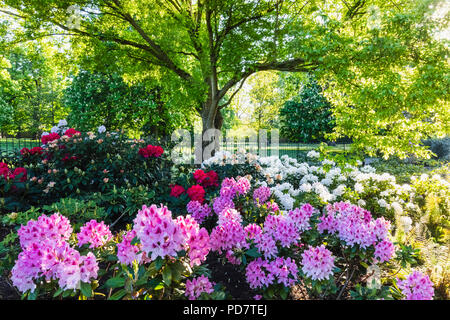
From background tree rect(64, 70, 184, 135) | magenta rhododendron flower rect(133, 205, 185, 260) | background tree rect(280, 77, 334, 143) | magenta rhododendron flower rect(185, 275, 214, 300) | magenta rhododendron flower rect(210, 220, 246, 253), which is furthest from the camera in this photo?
background tree rect(280, 77, 334, 143)

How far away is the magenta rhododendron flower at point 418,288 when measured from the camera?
1.66m

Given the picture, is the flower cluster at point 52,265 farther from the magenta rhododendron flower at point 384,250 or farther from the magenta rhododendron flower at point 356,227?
the magenta rhododendron flower at point 384,250

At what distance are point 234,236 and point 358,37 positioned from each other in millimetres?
3901

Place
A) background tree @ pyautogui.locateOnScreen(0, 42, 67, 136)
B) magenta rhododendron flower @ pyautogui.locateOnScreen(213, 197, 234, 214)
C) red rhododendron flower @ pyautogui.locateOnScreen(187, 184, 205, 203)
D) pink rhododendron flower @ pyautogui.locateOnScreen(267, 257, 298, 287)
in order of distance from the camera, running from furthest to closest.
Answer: background tree @ pyautogui.locateOnScreen(0, 42, 67, 136) → red rhododendron flower @ pyautogui.locateOnScreen(187, 184, 205, 203) → magenta rhododendron flower @ pyautogui.locateOnScreen(213, 197, 234, 214) → pink rhododendron flower @ pyautogui.locateOnScreen(267, 257, 298, 287)

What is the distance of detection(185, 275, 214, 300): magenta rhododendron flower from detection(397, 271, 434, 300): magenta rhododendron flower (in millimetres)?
1214

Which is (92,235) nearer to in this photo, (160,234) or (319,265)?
(160,234)

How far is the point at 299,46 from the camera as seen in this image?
4.54 metres

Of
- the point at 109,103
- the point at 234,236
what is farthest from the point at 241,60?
the point at 109,103

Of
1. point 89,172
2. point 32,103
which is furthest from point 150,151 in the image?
point 32,103

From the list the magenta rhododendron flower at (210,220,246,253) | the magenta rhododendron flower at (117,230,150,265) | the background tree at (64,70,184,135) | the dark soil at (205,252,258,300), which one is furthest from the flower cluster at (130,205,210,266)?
the background tree at (64,70,184,135)

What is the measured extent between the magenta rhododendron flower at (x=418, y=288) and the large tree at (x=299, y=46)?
104 inches

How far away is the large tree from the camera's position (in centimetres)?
377

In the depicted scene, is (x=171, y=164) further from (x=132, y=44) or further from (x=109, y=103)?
(x=109, y=103)

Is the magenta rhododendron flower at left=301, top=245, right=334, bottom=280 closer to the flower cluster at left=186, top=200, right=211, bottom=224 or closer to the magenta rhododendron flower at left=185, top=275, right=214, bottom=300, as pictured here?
the magenta rhododendron flower at left=185, top=275, right=214, bottom=300
